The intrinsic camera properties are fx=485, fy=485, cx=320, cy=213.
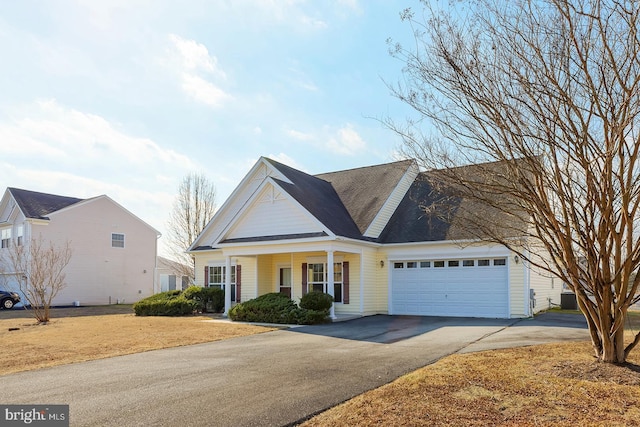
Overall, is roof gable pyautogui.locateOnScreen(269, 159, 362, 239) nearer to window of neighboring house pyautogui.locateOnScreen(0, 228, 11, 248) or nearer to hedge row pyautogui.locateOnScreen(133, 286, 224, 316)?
hedge row pyautogui.locateOnScreen(133, 286, 224, 316)

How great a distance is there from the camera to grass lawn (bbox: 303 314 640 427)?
551cm

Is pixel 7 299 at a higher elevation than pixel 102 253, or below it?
below

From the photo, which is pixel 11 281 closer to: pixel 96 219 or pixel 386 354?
pixel 96 219

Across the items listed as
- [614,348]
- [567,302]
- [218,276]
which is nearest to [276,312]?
[218,276]

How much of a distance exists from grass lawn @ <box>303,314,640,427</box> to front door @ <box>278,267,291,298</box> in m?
13.4

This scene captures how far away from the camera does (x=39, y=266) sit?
1961 centimetres

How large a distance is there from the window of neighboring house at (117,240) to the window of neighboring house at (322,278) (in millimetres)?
19009

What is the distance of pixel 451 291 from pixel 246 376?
11991 mm

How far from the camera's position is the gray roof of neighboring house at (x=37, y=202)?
29.5 m

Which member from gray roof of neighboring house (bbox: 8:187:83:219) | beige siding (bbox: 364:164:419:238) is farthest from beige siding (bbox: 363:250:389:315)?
gray roof of neighboring house (bbox: 8:187:83:219)

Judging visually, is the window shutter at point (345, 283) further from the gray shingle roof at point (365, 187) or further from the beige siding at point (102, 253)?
the beige siding at point (102, 253)

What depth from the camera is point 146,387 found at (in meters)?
7.30

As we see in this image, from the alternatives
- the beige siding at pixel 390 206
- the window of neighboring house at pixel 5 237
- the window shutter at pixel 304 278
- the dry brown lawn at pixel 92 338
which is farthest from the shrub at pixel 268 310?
the window of neighboring house at pixel 5 237

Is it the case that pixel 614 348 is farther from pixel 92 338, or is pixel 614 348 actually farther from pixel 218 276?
pixel 218 276
